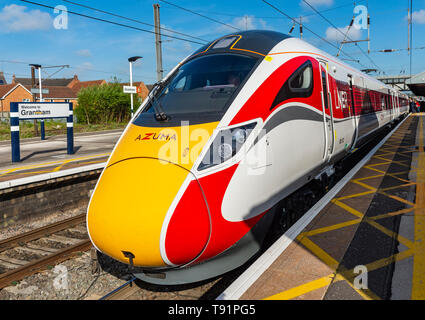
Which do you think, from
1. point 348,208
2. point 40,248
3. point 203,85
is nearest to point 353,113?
point 348,208

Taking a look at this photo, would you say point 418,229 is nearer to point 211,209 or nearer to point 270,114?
point 270,114

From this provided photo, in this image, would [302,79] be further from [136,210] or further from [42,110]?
[42,110]

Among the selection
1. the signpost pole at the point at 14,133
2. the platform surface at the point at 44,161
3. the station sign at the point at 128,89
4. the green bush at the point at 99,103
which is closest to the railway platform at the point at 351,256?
the platform surface at the point at 44,161

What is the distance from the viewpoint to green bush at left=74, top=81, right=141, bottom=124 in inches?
1303

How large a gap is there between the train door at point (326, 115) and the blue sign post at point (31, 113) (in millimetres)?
7895

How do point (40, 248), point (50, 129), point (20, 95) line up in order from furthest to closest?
point (20, 95)
point (50, 129)
point (40, 248)

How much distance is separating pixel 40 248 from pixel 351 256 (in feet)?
16.4

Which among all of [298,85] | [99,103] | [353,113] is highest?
[99,103]

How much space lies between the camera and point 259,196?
3654 millimetres

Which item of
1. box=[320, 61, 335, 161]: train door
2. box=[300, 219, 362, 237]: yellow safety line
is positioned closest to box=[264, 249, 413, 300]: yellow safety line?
box=[300, 219, 362, 237]: yellow safety line

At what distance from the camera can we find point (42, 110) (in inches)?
423

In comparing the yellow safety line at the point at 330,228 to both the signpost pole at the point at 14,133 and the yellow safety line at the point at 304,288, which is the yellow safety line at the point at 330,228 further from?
the signpost pole at the point at 14,133
